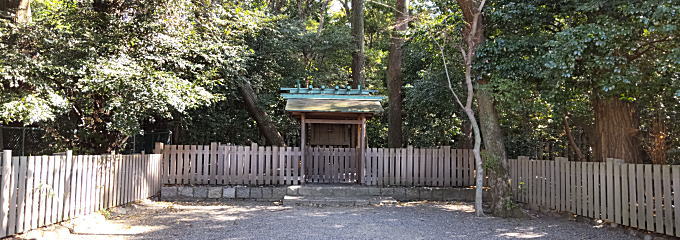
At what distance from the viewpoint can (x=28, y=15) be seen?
32.4 ft

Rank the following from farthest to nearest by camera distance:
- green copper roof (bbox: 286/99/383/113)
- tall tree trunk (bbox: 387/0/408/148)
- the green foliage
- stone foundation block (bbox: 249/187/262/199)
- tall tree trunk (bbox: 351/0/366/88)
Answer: tall tree trunk (bbox: 351/0/366/88)
tall tree trunk (bbox: 387/0/408/148)
green copper roof (bbox: 286/99/383/113)
stone foundation block (bbox: 249/187/262/199)
the green foliage

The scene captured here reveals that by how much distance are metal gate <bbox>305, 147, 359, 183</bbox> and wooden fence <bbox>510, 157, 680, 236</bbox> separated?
15.2ft

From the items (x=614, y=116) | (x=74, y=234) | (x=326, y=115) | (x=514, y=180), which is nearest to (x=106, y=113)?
(x=74, y=234)

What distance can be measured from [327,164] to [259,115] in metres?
4.93

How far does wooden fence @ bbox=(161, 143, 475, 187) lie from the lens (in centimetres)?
1184

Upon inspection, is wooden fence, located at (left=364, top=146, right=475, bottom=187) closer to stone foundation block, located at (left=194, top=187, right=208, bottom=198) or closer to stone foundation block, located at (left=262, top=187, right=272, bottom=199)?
stone foundation block, located at (left=262, top=187, right=272, bottom=199)

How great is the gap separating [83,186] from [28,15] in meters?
4.81

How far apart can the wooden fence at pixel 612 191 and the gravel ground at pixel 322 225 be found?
338mm

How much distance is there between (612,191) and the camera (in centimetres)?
754

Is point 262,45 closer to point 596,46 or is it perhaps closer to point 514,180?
point 514,180

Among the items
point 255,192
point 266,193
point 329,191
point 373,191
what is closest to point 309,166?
point 329,191

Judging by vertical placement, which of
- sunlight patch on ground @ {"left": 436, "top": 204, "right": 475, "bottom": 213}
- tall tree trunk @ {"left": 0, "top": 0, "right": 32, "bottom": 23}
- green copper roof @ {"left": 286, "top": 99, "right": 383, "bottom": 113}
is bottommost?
sunlight patch on ground @ {"left": 436, "top": 204, "right": 475, "bottom": 213}

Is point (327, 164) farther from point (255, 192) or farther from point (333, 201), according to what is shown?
point (255, 192)

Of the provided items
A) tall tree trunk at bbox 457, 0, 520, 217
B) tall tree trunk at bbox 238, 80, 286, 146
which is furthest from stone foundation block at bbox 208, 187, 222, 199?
tall tree trunk at bbox 457, 0, 520, 217
